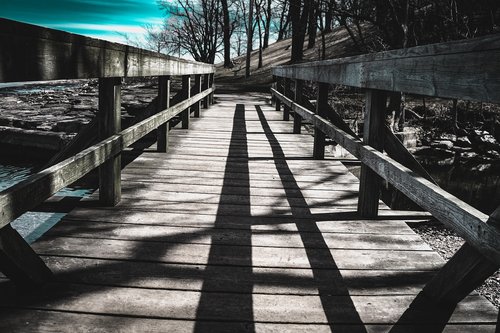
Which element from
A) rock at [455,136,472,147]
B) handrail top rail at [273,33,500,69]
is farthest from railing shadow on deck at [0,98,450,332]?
rock at [455,136,472,147]

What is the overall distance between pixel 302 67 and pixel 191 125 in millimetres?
2962

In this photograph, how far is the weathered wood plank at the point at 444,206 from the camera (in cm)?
142

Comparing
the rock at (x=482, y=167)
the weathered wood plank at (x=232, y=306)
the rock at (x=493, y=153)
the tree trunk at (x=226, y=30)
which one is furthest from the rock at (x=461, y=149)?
the tree trunk at (x=226, y=30)

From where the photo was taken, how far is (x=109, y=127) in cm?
294

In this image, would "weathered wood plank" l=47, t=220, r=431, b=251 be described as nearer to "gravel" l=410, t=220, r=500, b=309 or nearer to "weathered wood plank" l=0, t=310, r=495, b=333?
"weathered wood plank" l=0, t=310, r=495, b=333

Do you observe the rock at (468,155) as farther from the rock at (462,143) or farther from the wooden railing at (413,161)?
the wooden railing at (413,161)

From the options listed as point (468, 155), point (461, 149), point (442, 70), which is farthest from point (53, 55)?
point (461, 149)

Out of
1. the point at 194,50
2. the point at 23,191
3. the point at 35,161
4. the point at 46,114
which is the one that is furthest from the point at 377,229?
the point at 194,50

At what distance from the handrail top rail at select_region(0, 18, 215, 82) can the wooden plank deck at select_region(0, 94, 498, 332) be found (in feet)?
3.17

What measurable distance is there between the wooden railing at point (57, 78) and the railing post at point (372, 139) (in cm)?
172

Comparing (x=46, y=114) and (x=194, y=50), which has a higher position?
(x=194, y=50)

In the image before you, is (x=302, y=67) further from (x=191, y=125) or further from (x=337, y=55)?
(x=337, y=55)

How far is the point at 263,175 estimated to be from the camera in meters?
4.45

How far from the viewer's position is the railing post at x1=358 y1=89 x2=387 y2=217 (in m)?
2.94
